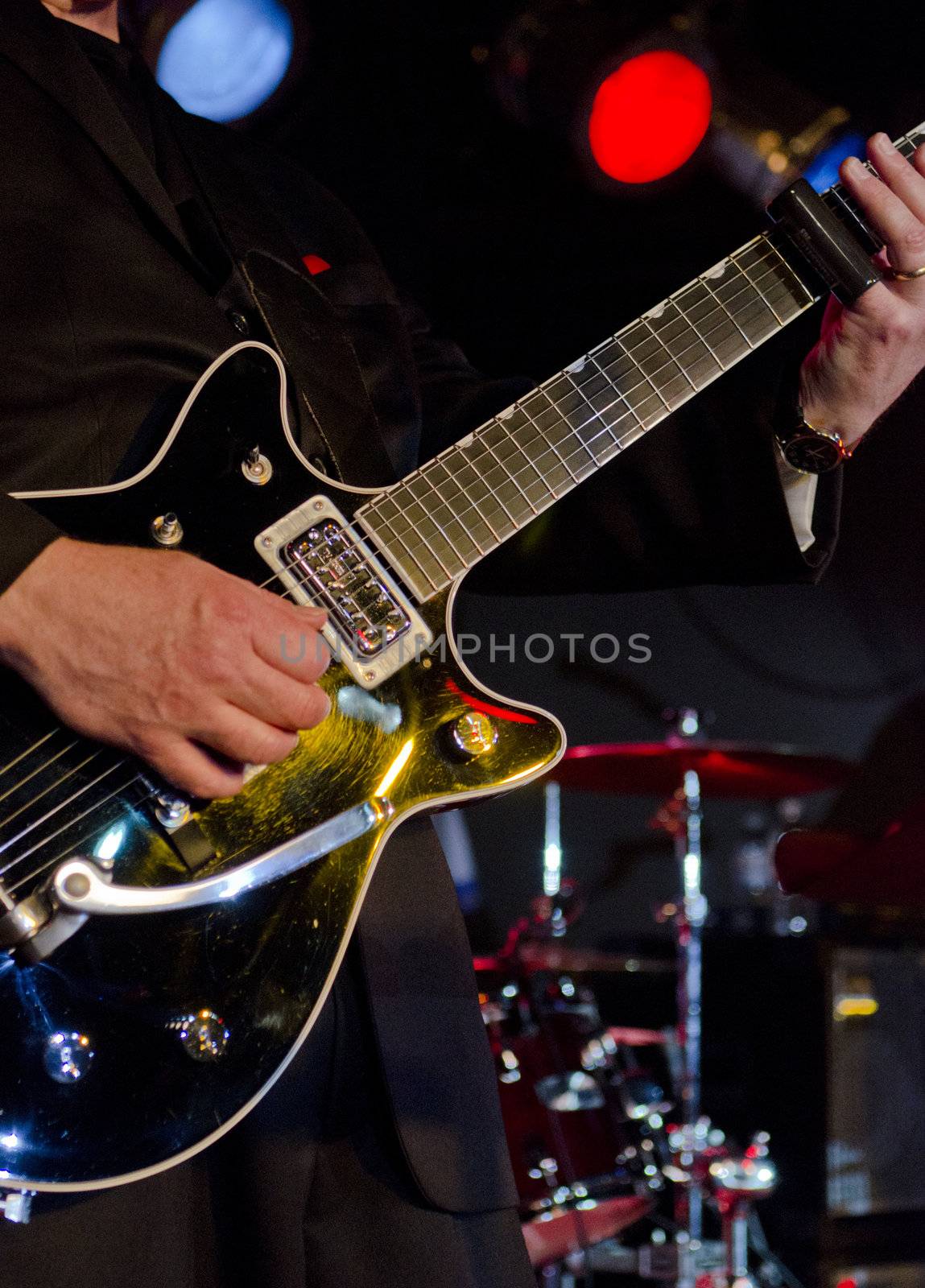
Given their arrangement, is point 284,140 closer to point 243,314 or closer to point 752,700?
point 243,314

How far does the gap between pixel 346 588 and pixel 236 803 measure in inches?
10.1

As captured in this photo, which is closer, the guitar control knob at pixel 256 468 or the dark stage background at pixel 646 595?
the guitar control knob at pixel 256 468

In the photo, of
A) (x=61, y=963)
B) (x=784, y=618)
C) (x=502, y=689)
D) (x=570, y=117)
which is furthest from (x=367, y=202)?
(x=61, y=963)

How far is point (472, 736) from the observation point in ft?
3.80

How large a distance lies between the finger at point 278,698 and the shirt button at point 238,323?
454 mm

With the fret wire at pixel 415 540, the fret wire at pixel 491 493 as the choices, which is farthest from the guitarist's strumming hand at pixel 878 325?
the fret wire at pixel 415 540

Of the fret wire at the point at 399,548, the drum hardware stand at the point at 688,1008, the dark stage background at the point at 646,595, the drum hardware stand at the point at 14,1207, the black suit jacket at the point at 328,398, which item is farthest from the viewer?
the dark stage background at the point at 646,595

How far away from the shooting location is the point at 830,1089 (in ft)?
12.1

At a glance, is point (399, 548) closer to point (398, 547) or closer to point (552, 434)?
point (398, 547)

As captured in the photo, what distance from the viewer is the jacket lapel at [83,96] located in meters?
1.22

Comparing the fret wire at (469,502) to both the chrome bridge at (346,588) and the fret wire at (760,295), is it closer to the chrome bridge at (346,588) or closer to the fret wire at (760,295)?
the chrome bridge at (346,588)

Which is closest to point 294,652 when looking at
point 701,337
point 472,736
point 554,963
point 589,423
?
point 472,736

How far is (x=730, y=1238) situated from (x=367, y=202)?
3.43m

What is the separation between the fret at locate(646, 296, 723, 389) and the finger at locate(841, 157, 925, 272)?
25 centimetres
